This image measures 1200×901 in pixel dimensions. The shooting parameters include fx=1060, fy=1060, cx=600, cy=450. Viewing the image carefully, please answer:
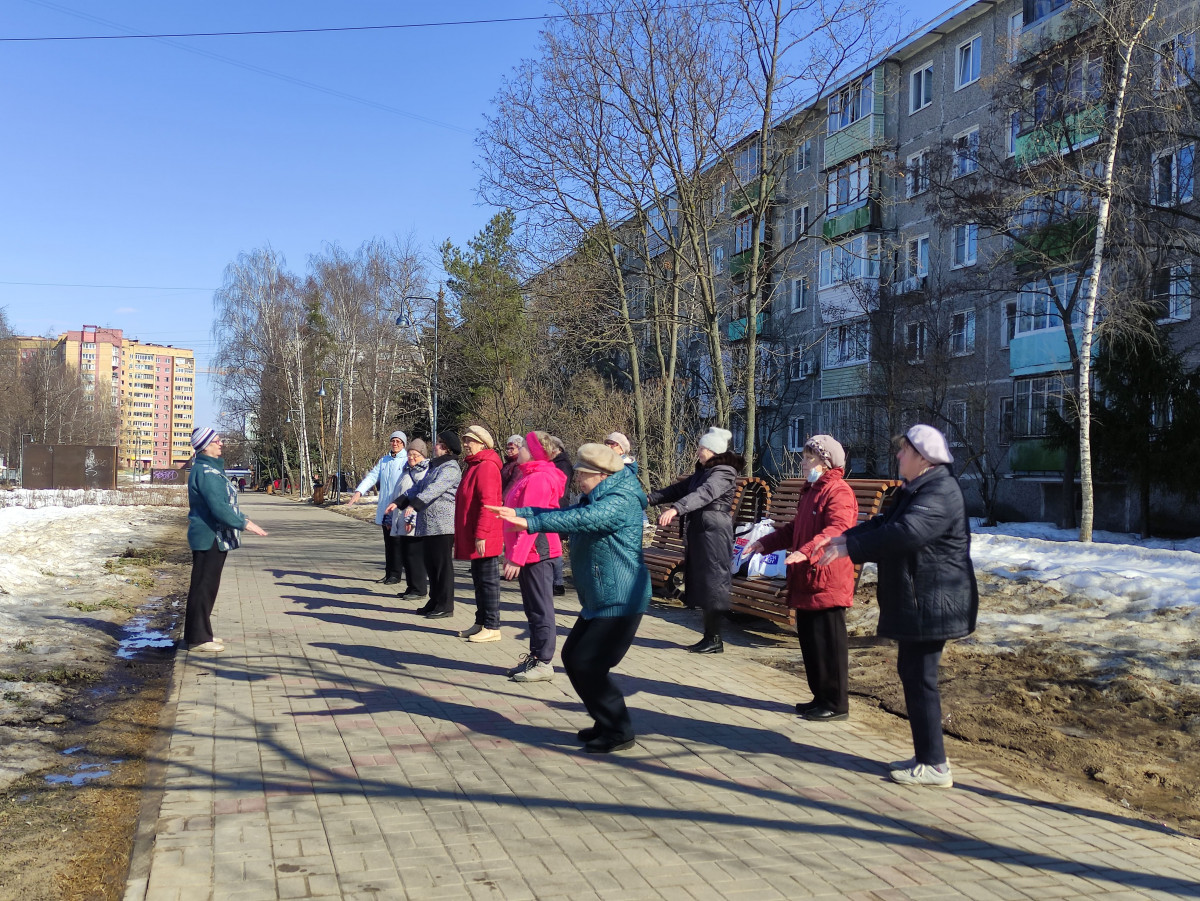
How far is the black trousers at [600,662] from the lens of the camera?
17.6 ft

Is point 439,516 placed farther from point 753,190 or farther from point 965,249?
point 965,249

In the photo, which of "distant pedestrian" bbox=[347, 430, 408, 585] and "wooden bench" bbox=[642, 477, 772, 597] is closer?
"wooden bench" bbox=[642, 477, 772, 597]

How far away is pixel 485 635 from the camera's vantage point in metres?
8.84

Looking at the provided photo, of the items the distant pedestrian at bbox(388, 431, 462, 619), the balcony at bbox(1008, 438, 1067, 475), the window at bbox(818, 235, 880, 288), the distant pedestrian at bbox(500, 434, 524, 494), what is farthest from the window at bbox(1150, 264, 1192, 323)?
the distant pedestrian at bbox(388, 431, 462, 619)

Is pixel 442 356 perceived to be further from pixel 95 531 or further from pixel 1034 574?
pixel 1034 574

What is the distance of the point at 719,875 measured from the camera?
384 centimetres

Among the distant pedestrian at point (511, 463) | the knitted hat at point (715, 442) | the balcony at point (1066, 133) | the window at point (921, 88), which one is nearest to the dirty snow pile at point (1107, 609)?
the knitted hat at point (715, 442)

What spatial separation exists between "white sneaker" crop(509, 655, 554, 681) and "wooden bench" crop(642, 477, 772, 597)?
3.76 m

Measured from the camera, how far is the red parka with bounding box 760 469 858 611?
6117 millimetres

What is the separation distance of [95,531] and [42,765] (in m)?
18.3

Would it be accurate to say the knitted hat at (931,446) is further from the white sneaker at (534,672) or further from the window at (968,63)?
the window at (968,63)

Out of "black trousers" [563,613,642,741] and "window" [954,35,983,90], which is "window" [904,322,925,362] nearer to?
"window" [954,35,983,90]

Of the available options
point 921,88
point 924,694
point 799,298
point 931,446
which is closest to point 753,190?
point 931,446

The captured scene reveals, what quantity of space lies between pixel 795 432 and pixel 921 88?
1348 cm
